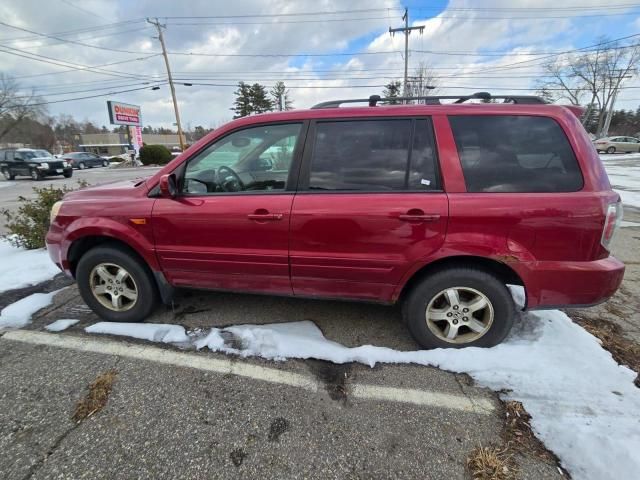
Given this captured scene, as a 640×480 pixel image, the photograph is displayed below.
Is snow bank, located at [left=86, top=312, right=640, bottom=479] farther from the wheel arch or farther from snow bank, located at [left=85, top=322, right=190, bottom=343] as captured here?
the wheel arch

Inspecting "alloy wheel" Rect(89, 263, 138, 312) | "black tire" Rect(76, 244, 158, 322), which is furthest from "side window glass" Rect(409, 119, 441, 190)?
"alloy wheel" Rect(89, 263, 138, 312)

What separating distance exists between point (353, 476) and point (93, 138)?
97016 millimetres

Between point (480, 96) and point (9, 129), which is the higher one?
point (9, 129)

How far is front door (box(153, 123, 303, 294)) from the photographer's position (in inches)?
97.9

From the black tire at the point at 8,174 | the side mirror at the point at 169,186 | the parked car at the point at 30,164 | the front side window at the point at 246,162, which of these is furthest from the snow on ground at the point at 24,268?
the black tire at the point at 8,174

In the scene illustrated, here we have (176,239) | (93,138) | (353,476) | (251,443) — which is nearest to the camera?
(353,476)

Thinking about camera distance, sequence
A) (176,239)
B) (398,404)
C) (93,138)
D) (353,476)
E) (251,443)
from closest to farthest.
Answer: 1. (353,476)
2. (251,443)
3. (398,404)
4. (176,239)
5. (93,138)

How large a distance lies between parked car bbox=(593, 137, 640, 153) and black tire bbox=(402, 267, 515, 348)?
3619 cm

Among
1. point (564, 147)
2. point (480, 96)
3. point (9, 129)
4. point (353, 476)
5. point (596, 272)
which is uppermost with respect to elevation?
point (9, 129)

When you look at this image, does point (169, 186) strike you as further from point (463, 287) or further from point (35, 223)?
point (35, 223)

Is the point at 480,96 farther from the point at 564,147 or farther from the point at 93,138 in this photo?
the point at 93,138

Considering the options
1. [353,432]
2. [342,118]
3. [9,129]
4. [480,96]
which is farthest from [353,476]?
[9,129]

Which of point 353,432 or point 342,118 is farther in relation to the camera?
point 342,118

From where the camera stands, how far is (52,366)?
2.47 meters
